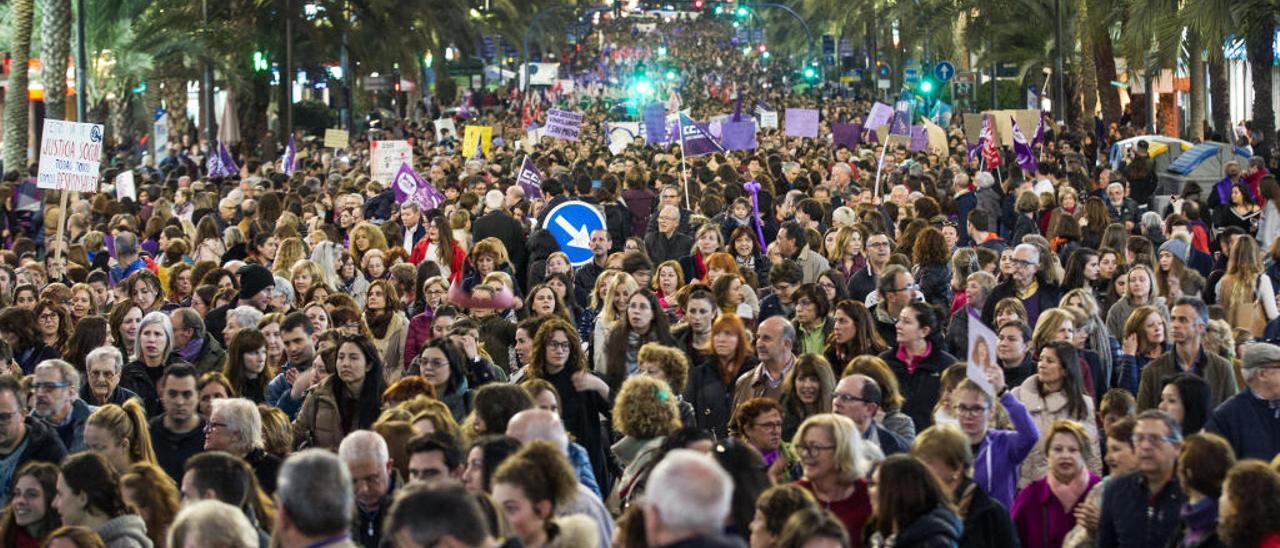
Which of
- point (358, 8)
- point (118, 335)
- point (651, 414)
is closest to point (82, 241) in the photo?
point (118, 335)

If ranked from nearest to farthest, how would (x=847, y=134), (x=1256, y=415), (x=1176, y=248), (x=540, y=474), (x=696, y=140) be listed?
(x=540, y=474) < (x=1256, y=415) < (x=1176, y=248) < (x=696, y=140) < (x=847, y=134)

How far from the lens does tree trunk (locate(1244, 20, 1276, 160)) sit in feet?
97.5

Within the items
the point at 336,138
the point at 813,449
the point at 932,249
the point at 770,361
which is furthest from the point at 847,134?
the point at 813,449

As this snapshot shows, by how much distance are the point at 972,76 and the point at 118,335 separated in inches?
1658

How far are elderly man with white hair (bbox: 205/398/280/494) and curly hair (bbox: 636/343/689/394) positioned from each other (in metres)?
2.13

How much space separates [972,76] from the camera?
174ft

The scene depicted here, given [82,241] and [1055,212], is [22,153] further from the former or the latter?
[1055,212]

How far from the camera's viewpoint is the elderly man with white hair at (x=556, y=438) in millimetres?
7160

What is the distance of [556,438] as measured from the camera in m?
7.52

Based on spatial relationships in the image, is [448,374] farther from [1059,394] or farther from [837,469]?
[837,469]

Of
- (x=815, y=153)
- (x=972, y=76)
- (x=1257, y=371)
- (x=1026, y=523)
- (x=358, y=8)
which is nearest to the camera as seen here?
(x=1026, y=523)

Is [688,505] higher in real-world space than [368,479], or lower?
higher

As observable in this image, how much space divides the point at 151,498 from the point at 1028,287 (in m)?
7.17

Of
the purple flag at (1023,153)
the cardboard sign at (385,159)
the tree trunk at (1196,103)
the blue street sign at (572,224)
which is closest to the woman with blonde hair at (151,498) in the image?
the blue street sign at (572,224)
